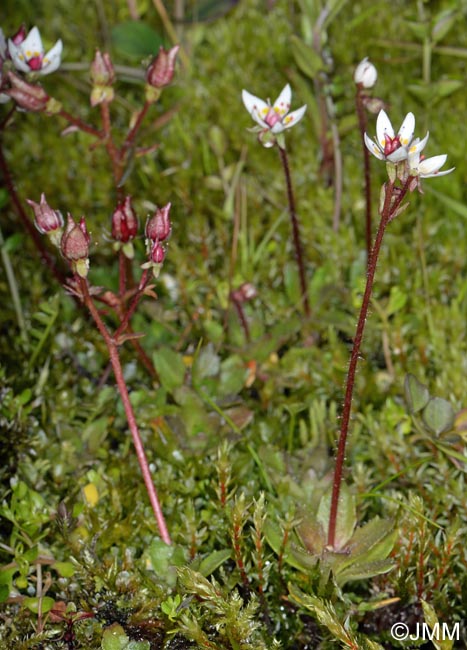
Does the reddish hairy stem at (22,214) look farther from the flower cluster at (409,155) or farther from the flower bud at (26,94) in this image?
the flower cluster at (409,155)

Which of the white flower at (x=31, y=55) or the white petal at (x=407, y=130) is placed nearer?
the white petal at (x=407, y=130)

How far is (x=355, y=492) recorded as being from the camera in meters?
1.63

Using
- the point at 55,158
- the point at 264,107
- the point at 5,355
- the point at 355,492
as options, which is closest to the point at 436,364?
the point at 355,492

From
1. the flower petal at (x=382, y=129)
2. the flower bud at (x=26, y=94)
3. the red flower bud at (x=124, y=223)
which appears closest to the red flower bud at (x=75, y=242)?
the red flower bud at (x=124, y=223)

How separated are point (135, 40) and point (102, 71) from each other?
2.86 ft

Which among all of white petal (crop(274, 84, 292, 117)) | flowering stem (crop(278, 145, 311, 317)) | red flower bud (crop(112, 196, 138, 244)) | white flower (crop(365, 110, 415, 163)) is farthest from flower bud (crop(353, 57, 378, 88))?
red flower bud (crop(112, 196, 138, 244))

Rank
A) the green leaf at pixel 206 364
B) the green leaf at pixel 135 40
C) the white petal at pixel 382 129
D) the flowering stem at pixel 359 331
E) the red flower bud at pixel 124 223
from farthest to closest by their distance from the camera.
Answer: the green leaf at pixel 135 40 < the green leaf at pixel 206 364 < the red flower bud at pixel 124 223 < the white petal at pixel 382 129 < the flowering stem at pixel 359 331

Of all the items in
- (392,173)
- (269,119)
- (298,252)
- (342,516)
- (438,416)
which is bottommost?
(342,516)

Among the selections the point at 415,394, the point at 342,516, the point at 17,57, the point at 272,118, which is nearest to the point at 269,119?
the point at 272,118

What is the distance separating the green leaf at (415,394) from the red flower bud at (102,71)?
97 centimetres

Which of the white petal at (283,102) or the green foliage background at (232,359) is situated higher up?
the white petal at (283,102)

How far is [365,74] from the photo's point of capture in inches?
68.2

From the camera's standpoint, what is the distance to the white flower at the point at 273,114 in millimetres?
1644

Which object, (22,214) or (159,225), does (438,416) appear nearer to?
(159,225)
